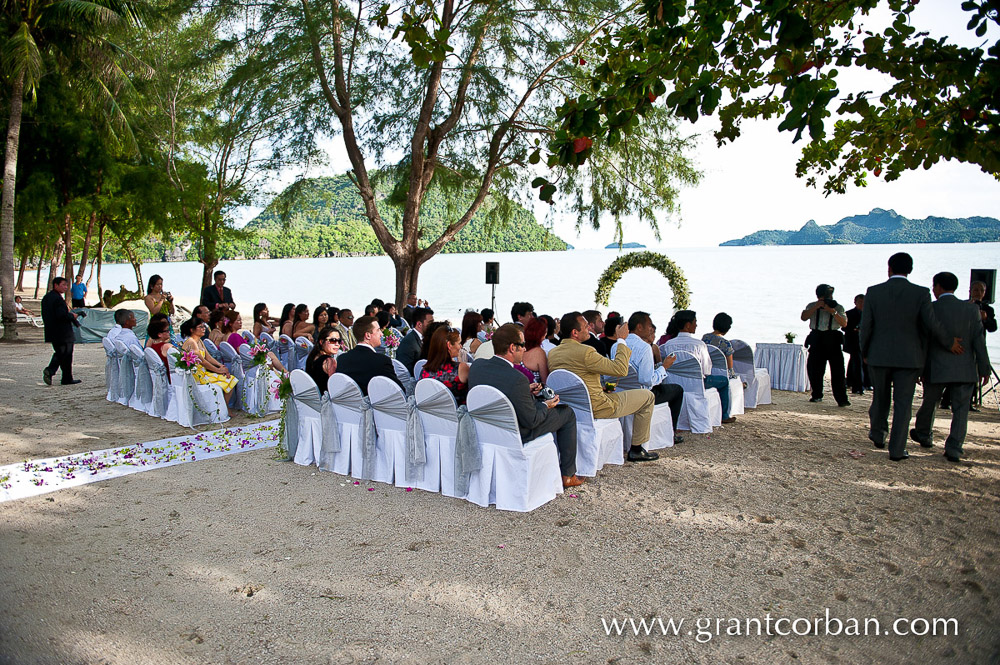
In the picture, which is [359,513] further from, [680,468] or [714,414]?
[714,414]

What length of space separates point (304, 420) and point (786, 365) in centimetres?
787

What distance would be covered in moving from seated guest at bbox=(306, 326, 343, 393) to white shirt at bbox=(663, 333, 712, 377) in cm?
359

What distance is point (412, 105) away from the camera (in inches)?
616

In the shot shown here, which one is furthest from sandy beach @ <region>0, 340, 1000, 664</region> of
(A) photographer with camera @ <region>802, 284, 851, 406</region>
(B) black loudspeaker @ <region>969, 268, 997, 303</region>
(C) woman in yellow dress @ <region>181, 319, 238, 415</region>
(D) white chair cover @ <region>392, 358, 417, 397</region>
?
(B) black loudspeaker @ <region>969, 268, 997, 303</region>

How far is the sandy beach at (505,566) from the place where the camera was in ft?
10.6

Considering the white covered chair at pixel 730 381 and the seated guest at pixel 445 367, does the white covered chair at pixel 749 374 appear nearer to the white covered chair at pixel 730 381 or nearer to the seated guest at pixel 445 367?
the white covered chair at pixel 730 381

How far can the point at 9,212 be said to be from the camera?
15.8 metres

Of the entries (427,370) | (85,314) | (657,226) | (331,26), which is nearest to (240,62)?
(331,26)

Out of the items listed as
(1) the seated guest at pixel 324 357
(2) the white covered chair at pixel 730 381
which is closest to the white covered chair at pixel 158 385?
(1) the seated guest at pixel 324 357

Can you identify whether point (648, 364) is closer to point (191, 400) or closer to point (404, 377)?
point (404, 377)

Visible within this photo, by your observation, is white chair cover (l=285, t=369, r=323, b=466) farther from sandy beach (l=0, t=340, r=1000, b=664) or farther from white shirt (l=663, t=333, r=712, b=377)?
white shirt (l=663, t=333, r=712, b=377)

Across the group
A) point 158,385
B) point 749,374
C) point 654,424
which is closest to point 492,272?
point 749,374

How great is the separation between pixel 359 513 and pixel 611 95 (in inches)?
136

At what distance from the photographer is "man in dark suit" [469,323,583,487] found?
4.85 m
